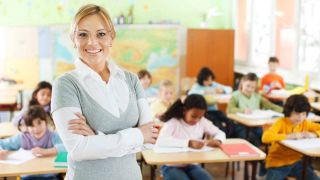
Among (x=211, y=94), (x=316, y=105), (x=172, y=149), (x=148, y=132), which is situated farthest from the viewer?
(x=211, y=94)

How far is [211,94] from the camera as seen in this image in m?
5.64

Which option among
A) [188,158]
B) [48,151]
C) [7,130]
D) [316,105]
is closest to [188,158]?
[188,158]

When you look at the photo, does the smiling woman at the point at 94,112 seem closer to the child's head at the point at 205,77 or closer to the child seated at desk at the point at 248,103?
the child seated at desk at the point at 248,103

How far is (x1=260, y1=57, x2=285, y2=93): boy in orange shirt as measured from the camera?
587 centimetres

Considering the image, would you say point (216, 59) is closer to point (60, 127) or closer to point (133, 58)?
point (133, 58)

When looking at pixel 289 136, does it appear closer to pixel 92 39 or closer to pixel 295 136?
pixel 295 136

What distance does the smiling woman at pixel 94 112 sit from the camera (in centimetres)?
150

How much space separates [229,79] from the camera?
7.35 meters

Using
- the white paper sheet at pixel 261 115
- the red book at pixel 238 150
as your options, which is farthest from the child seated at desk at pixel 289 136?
the white paper sheet at pixel 261 115

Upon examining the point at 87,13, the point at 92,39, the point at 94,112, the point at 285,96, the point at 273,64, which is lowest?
the point at 285,96

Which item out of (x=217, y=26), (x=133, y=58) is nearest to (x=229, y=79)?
(x=217, y=26)

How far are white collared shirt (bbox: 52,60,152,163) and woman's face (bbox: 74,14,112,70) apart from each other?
44 mm

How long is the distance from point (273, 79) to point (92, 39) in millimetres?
4921

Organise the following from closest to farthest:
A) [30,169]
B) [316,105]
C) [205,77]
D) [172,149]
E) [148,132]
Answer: [148,132] → [30,169] → [172,149] → [316,105] → [205,77]
